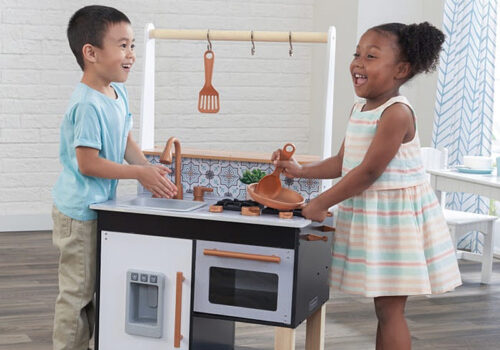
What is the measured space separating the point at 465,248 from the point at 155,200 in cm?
279

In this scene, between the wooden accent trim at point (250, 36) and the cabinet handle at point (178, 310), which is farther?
the wooden accent trim at point (250, 36)

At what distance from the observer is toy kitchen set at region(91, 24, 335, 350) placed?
2029mm

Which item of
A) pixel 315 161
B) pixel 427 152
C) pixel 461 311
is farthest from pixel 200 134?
pixel 315 161

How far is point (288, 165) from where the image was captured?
2.23 meters

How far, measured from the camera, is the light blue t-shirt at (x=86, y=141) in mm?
2127

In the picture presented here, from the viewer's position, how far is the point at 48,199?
15.5ft

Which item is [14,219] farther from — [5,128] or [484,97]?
[484,97]

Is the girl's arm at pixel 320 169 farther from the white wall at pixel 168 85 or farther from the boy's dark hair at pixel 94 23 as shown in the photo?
the white wall at pixel 168 85

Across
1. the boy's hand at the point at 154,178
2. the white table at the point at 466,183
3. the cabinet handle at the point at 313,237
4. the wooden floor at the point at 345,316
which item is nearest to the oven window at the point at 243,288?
the cabinet handle at the point at 313,237

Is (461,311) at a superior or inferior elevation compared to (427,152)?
inferior

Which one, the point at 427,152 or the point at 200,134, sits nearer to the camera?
the point at 427,152

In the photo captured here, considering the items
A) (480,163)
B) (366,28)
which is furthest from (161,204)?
(366,28)

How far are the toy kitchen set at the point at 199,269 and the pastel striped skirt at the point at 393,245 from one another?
0.11 metres

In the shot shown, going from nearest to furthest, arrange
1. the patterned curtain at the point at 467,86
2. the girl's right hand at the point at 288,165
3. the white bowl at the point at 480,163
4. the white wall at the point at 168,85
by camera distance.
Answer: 1. the girl's right hand at the point at 288,165
2. the white bowl at the point at 480,163
3. the patterned curtain at the point at 467,86
4. the white wall at the point at 168,85
